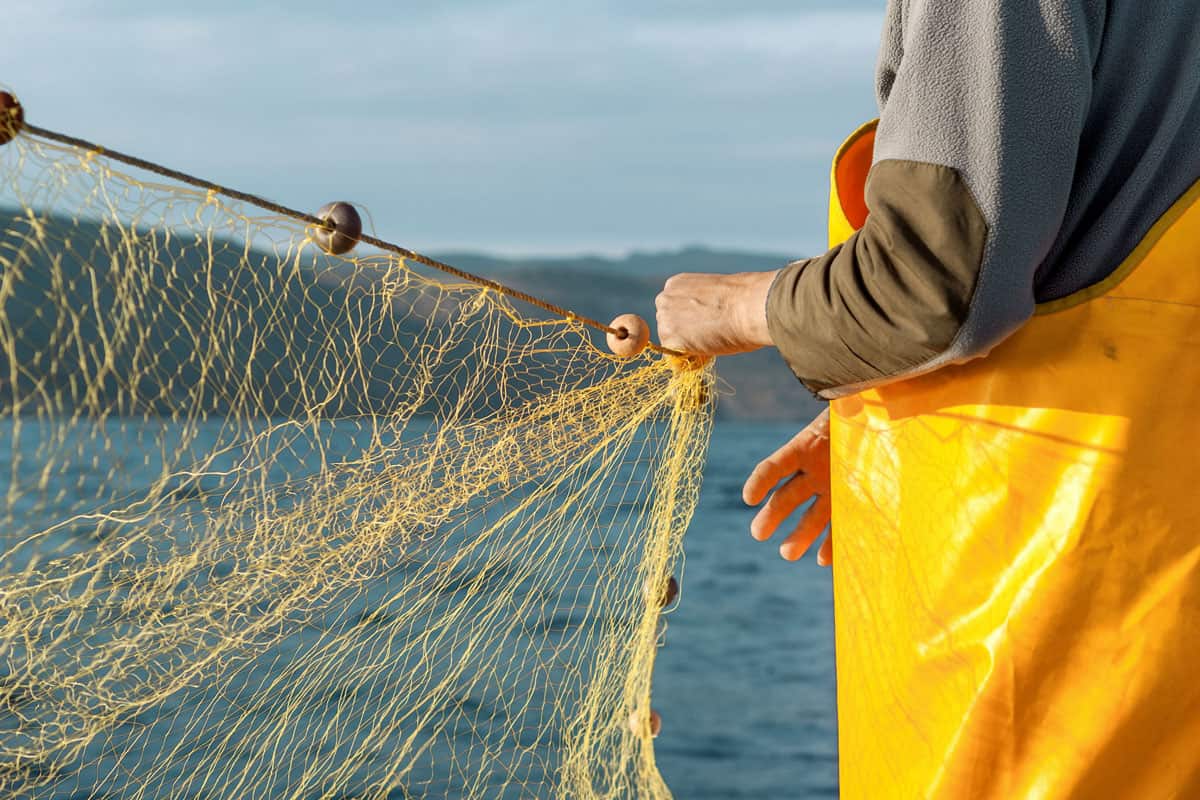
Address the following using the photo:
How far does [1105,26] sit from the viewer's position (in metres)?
1.21

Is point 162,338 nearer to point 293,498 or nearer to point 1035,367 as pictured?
point 293,498

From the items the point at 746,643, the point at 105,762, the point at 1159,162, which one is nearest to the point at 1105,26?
the point at 1159,162

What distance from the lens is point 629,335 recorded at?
175 cm

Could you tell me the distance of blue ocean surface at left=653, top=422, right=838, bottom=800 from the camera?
25.9 ft

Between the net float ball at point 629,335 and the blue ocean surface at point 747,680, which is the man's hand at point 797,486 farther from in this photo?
the blue ocean surface at point 747,680


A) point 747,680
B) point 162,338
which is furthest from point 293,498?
point 747,680

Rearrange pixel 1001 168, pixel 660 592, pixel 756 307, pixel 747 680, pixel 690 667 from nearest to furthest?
pixel 1001 168 < pixel 756 307 < pixel 660 592 < pixel 747 680 < pixel 690 667

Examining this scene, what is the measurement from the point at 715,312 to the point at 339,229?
1.61 ft

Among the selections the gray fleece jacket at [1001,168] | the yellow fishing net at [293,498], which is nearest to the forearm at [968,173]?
the gray fleece jacket at [1001,168]

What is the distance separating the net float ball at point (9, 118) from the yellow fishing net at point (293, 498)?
22mm

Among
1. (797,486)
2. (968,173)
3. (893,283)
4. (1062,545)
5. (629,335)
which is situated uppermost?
(968,173)

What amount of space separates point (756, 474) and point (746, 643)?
11.5 metres

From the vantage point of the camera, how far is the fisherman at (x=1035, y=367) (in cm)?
116

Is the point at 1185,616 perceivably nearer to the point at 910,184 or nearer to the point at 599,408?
the point at 910,184
